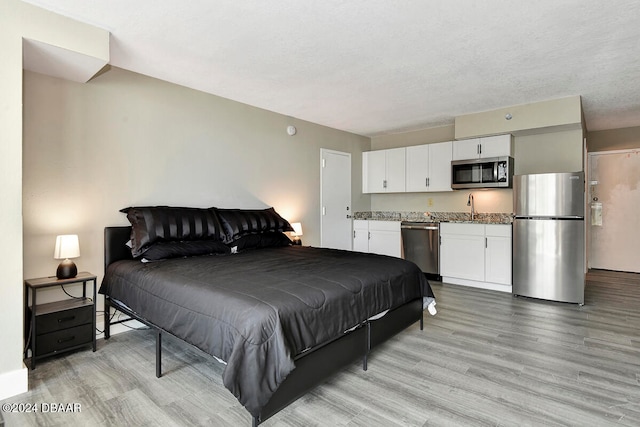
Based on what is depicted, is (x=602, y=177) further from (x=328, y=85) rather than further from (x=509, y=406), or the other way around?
(x=509, y=406)

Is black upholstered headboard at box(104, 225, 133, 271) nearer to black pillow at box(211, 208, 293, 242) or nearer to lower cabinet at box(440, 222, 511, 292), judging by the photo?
black pillow at box(211, 208, 293, 242)

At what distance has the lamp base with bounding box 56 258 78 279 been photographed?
2.72 meters

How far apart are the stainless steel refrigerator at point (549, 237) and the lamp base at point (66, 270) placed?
4.91 meters

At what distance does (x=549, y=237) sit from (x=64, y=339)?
16.9 feet

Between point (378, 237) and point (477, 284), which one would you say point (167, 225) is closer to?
point (378, 237)

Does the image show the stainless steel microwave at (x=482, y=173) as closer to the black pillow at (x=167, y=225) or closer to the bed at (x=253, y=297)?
the bed at (x=253, y=297)

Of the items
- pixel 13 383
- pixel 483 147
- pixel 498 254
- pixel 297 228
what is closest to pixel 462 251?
pixel 498 254

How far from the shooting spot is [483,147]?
4.96 metres

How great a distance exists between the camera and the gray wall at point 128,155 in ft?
9.20

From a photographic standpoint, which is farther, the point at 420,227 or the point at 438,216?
the point at 438,216

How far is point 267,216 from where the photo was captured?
4.18 m

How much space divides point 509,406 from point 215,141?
3.75m

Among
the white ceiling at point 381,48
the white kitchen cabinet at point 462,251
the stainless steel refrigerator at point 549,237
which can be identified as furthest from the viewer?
the white kitchen cabinet at point 462,251

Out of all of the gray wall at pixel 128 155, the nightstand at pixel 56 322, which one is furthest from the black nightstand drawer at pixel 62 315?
the gray wall at pixel 128 155
